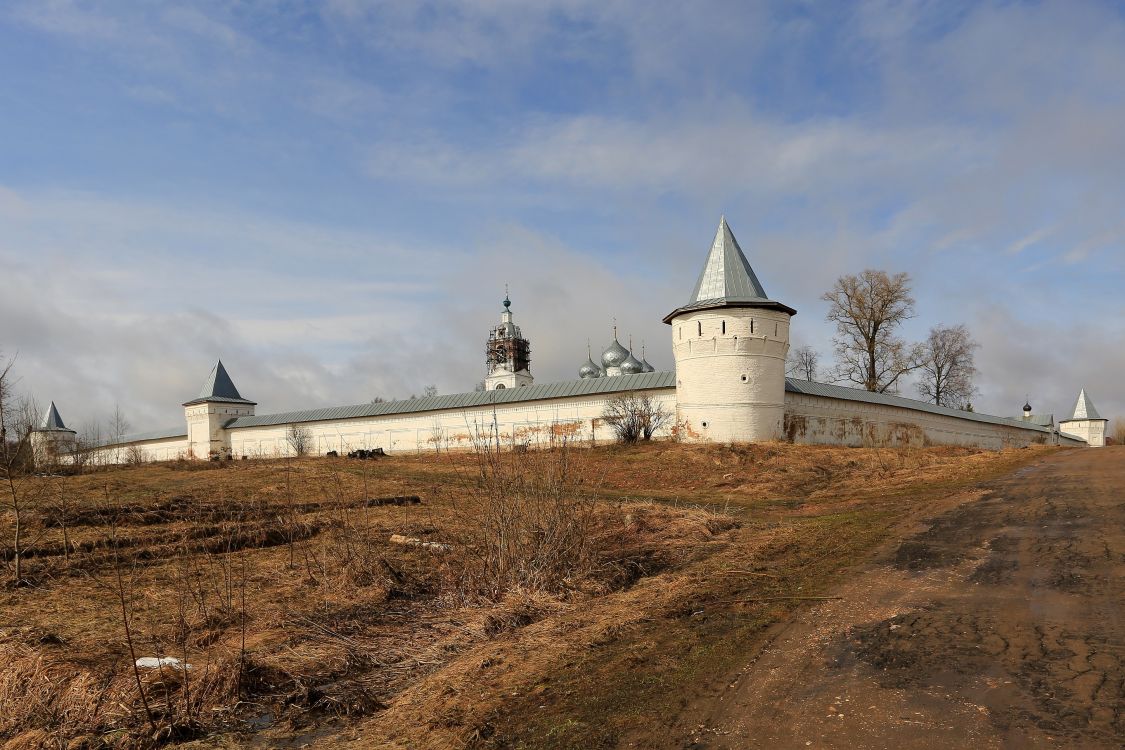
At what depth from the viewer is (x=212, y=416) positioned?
40.8 m

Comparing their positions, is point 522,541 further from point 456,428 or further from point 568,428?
point 456,428

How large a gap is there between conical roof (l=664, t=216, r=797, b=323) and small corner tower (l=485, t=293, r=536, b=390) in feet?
120

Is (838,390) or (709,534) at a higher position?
(838,390)

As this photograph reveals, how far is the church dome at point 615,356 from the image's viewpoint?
5097 cm

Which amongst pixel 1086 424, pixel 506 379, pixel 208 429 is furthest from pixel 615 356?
pixel 1086 424

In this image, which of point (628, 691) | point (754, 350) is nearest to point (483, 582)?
point (628, 691)

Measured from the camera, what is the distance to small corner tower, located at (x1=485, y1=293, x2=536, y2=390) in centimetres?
6391

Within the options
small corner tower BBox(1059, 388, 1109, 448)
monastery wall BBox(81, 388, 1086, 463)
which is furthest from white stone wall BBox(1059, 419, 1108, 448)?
monastery wall BBox(81, 388, 1086, 463)

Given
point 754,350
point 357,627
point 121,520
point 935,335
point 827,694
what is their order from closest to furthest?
point 827,694 < point 357,627 < point 121,520 < point 754,350 < point 935,335

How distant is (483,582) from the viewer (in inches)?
276

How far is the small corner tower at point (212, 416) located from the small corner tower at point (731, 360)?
27.4 meters

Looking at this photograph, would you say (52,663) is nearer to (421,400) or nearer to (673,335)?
(673,335)

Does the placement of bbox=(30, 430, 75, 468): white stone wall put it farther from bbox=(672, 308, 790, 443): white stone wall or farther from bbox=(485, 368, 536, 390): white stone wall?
bbox=(485, 368, 536, 390): white stone wall

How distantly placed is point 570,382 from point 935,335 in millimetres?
28129
